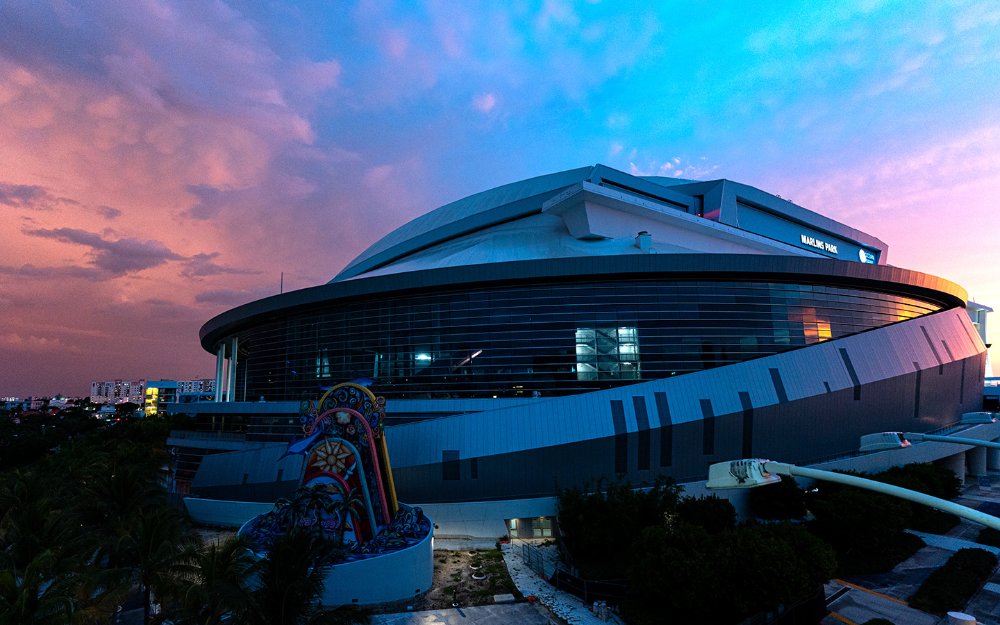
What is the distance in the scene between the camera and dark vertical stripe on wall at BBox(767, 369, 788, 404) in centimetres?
3634

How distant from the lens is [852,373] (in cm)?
3919

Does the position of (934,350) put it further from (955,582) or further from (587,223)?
(587,223)

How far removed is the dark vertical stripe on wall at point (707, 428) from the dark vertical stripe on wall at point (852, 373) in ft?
41.1

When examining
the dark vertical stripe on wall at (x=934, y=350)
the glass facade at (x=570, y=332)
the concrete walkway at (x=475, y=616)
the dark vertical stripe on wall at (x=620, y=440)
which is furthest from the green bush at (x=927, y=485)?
the concrete walkway at (x=475, y=616)

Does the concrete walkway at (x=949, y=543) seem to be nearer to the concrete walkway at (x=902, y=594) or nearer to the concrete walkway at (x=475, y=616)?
the concrete walkway at (x=902, y=594)

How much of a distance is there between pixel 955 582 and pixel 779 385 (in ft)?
47.2

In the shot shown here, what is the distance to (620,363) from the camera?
40.4 meters

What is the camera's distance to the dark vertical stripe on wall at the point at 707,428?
114 feet

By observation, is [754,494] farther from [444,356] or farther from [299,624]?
[299,624]

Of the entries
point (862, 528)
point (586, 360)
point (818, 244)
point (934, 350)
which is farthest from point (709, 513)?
point (818, 244)

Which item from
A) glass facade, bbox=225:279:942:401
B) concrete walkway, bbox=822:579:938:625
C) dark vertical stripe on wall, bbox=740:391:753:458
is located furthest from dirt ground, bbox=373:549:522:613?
dark vertical stripe on wall, bbox=740:391:753:458

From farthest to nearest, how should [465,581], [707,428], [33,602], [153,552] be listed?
[707,428]
[465,581]
[153,552]
[33,602]

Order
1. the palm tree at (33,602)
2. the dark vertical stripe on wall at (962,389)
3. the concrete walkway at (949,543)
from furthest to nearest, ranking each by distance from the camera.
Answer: the dark vertical stripe on wall at (962,389) < the concrete walkway at (949,543) < the palm tree at (33,602)

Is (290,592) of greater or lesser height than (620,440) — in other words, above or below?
below
